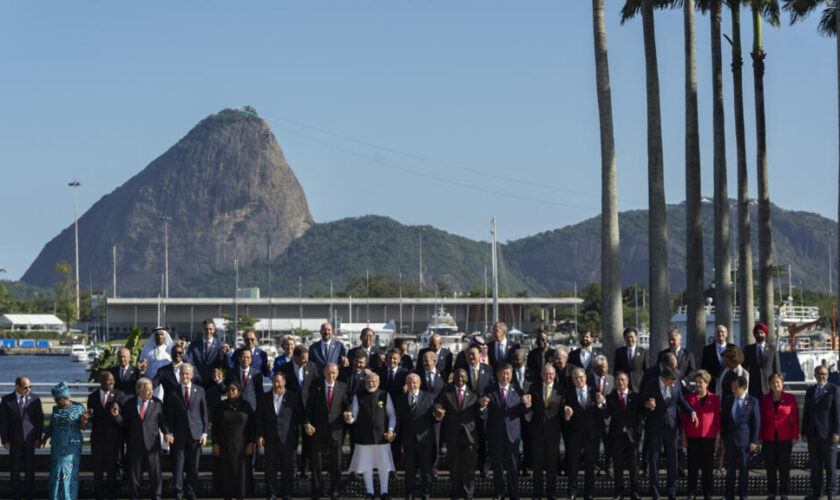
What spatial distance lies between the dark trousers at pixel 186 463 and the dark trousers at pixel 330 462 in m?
1.63

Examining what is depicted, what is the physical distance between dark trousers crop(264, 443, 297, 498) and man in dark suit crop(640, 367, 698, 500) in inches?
192

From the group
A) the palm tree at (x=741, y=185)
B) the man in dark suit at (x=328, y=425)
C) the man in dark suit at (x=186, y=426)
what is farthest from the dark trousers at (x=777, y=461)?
the palm tree at (x=741, y=185)

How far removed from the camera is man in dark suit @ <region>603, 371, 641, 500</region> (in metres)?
15.6

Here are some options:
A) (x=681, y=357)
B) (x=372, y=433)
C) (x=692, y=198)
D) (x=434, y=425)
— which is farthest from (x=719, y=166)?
(x=372, y=433)

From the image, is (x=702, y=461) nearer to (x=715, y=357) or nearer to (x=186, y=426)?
(x=715, y=357)

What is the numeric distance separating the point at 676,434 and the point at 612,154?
28.8 feet

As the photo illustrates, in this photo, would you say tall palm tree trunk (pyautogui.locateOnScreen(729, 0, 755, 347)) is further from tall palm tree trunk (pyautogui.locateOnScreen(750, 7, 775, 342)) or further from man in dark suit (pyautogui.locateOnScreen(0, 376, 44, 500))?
man in dark suit (pyautogui.locateOnScreen(0, 376, 44, 500))

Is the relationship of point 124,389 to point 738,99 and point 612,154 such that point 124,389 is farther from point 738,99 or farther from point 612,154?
point 738,99

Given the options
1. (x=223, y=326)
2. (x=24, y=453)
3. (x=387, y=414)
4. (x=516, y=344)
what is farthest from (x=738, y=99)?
(x=223, y=326)

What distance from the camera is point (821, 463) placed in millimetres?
15570

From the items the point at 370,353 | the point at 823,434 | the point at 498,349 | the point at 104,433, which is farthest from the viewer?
the point at 498,349

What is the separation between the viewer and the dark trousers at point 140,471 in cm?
1560

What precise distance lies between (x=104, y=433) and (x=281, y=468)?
2.48 metres

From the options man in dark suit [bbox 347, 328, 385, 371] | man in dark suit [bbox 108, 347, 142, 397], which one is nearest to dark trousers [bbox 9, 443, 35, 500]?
man in dark suit [bbox 108, 347, 142, 397]
